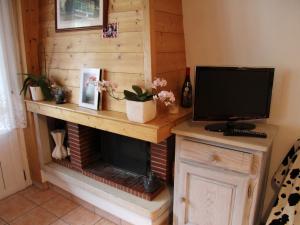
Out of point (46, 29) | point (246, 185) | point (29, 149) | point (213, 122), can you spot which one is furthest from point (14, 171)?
point (246, 185)

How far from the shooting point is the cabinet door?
1.41 m

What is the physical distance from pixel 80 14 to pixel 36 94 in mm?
846

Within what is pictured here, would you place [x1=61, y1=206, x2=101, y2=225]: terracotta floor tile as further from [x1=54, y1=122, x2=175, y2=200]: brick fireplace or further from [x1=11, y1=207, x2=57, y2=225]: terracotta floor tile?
[x1=54, y1=122, x2=175, y2=200]: brick fireplace

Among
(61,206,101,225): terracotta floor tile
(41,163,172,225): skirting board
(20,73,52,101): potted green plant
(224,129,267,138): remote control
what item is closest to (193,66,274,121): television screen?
(224,129,267,138): remote control

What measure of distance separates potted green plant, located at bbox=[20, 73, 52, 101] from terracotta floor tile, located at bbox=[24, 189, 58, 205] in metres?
1.00

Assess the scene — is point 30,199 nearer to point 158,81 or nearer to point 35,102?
point 35,102

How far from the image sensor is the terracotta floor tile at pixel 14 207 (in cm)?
212

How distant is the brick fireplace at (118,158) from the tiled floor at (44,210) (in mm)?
349

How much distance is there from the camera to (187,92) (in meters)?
1.81

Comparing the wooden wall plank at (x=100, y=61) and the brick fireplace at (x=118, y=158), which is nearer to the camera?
the wooden wall plank at (x=100, y=61)

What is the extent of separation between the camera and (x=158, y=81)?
1499mm

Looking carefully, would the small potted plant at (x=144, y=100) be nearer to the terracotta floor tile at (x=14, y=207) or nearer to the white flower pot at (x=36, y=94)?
the white flower pot at (x=36, y=94)

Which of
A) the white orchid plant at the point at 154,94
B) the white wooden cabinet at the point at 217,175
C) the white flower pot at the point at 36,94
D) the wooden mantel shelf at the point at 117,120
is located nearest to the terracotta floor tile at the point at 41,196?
the wooden mantel shelf at the point at 117,120

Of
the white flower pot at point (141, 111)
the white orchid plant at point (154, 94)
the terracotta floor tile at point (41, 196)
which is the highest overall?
the white orchid plant at point (154, 94)
